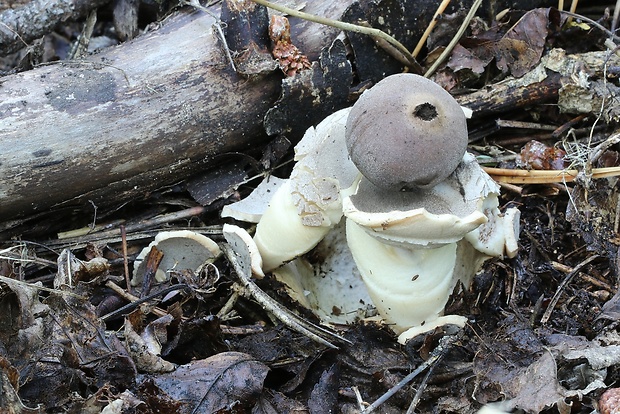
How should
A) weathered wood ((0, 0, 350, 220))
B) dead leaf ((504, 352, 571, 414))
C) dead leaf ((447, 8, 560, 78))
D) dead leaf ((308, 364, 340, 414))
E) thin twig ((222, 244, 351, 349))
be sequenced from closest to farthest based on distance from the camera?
dead leaf ((504, 352, 571, 414)) → dead leaf ((308, 364, 340, 414)) → thin twig ((222, 244, 351, 349)) → weathered wood ((0, 0, 350, 220)) → dead leaf ((447, 8, 560, 78))

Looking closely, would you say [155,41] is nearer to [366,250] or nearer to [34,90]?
[34,90]

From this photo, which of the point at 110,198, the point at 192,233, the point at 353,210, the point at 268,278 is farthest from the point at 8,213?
the point at 353,210

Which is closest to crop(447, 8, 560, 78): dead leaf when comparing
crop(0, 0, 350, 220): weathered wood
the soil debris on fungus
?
the soil debris on fungus

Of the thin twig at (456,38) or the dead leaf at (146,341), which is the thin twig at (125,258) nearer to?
the dead leaf at (146,341)

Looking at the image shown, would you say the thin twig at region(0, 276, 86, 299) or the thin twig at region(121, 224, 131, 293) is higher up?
the thin twig at region(0, 276, 86, 299)

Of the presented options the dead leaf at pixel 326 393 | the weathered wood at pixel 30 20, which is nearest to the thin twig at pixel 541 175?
the dead leaf at pixel 326 393

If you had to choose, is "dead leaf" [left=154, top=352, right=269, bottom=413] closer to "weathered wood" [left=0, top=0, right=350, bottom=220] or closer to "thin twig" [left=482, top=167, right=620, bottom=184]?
"weathered wood" [left=0, top=0, right=350, bottom=220]
